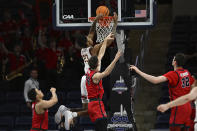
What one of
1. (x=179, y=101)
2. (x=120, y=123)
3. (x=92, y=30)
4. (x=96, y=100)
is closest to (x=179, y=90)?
(x=96, y=100)

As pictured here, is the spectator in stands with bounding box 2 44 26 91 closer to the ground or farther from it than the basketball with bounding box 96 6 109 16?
closer to the ground

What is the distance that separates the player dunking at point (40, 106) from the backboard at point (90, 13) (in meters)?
1.44

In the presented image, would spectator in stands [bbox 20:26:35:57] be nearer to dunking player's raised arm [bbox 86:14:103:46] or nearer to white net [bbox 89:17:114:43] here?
white net [bbox 89:17:114:43]

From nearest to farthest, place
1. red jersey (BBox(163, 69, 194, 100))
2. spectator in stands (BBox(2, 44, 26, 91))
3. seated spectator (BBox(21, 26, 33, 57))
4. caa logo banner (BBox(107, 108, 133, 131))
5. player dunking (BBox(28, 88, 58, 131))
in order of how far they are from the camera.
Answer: red jersey (BBox(163, 69, 194, 100)) < player dunking (BBox(28, 88, 58, 131)) < caa logo banner (BBox(107, 108, 133, 131)) < spectator in stands (BBox(2, 44, 26, 91)) < seated spectator (BBox(21, 26, 33, 57))

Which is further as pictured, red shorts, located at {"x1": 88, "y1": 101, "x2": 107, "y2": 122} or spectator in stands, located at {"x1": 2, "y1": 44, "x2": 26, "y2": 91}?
spectator in stands, located at {"x1": 2, "y1": 44, "x2": 26, "y2": 91}

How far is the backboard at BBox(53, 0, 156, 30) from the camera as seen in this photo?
951 centimetres

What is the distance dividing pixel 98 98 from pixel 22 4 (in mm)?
10896

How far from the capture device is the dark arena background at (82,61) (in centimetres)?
988

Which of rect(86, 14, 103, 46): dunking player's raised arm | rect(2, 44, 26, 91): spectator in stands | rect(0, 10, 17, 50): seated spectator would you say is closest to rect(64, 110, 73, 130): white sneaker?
rect(86, 14, 103, 46): dunking player's raised arm

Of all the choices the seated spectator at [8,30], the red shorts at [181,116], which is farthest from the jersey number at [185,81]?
the seated spectator at [8,30]

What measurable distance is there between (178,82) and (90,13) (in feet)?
7.94

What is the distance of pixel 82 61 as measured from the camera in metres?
13.8

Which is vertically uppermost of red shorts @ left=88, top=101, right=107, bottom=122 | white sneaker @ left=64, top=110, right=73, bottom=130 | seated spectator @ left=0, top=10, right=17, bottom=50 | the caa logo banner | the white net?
the white net

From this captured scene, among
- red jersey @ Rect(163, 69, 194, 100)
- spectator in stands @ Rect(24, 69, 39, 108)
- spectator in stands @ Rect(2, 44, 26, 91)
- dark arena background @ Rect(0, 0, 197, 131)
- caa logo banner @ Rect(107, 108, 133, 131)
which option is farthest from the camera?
spectator in stands @ Rect(2, 44, 26, 91)
